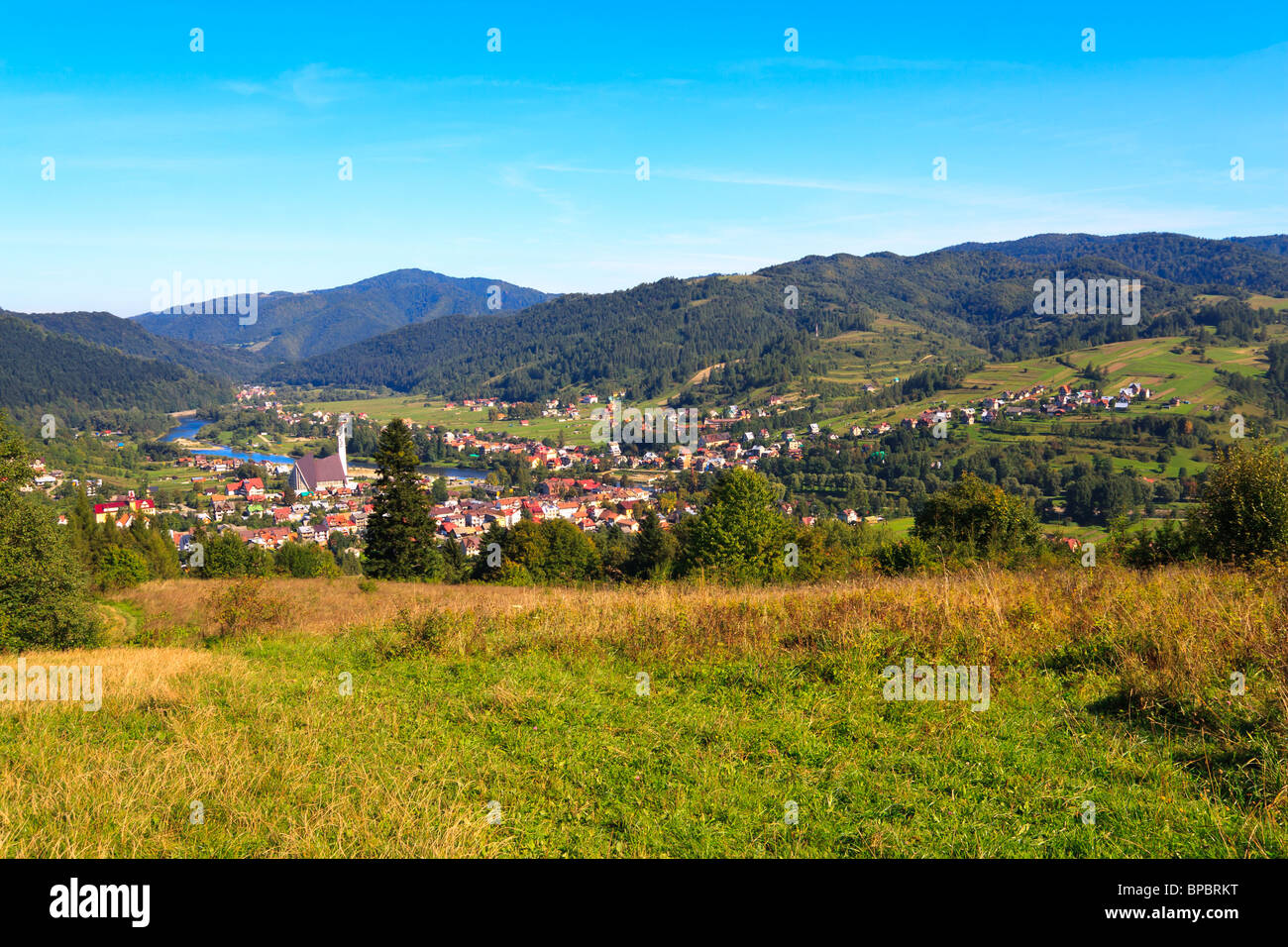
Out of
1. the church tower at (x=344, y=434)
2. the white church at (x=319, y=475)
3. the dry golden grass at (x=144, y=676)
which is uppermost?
the church tower at (x=344, y=434)

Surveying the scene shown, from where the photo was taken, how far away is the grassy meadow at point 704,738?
134 inches

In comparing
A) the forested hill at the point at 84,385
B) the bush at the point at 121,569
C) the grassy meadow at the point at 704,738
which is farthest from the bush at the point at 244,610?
the forested hill at the point at 84,385

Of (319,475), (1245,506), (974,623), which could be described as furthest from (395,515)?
(319,475)

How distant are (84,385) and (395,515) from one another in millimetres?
185679

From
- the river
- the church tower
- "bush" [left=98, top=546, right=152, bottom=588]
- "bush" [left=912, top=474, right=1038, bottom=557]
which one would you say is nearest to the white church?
the church tower

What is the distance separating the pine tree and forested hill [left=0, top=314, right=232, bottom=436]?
145 meters

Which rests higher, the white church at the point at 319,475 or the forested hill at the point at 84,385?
the forested hill at the point at 84,385

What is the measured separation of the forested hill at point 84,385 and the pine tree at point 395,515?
5721 inches

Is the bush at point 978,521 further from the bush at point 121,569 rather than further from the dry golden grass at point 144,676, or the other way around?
the bush at point 121,569

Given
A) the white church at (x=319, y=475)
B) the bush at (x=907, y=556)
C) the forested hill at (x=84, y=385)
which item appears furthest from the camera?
the forested hill at (x=84, y=385)

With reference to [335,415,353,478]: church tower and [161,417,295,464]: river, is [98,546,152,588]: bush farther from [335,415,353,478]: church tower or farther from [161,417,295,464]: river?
[161,417,295,464]: river

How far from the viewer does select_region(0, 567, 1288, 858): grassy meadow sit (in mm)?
3404
